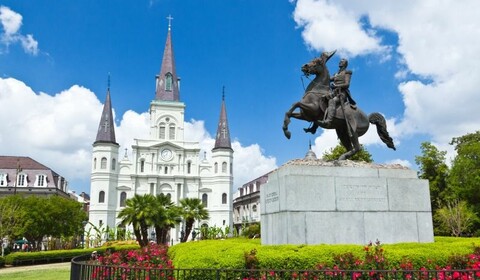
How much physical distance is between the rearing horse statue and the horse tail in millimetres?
297

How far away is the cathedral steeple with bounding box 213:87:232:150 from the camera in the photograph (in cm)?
7806

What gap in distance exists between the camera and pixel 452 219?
35031 millimetres

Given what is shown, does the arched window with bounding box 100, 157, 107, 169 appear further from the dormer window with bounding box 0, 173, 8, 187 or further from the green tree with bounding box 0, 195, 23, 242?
the green tree with bounding box 0, 195, 23, 242

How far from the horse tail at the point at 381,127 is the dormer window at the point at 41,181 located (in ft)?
219

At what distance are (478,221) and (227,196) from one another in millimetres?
44909

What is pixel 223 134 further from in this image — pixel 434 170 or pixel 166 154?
pixel 434 170

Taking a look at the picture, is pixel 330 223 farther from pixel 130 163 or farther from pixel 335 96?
pixel 130 163

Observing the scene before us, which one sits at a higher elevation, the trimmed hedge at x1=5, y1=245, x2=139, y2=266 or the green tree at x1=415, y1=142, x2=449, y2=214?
the green tree at x1=415, y1=142, x2=449, y2=214

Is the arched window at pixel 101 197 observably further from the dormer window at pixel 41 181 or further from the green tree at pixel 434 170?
the green tree at pixel 434 170

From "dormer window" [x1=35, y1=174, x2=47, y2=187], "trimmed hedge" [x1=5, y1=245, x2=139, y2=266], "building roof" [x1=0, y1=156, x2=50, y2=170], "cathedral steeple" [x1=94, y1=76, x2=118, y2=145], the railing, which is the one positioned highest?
"cathedral steeple" [x1=94, y1=76, x2=118, y2=145]

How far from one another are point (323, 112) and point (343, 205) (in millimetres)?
2499

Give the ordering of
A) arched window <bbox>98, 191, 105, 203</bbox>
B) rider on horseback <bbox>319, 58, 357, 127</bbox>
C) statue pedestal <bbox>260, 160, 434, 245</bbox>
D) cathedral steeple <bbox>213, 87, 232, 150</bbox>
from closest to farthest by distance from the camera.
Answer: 1. statue pedestal <bbox>260, 160, 434, 245</bbox>
2. rider on horseback <bbox>319, 58, 357, 127</bbox>
3. arched window <bbox>98, 191, 105, 203</bbox>
4. cathedral steeple <bbox>213, 87, 232, 150</bbox>

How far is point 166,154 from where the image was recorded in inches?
3007

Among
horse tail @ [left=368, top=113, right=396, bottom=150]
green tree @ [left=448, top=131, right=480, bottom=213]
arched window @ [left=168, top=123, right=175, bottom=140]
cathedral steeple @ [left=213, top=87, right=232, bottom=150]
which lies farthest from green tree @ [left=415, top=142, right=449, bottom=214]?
arched window @ [left=168, top=123, right=175, bottom=140]
